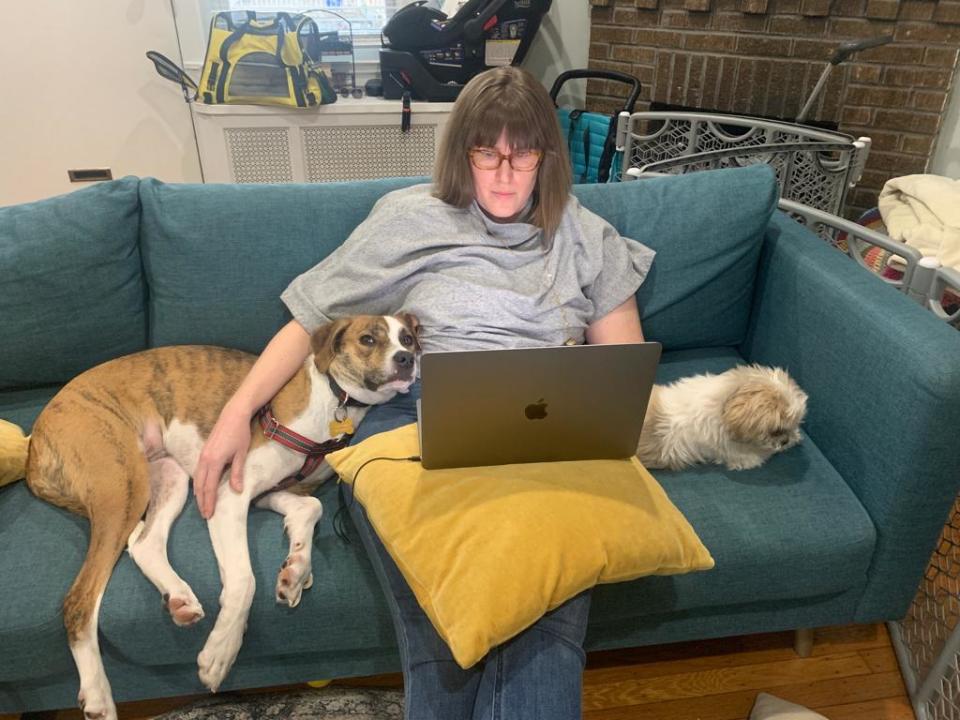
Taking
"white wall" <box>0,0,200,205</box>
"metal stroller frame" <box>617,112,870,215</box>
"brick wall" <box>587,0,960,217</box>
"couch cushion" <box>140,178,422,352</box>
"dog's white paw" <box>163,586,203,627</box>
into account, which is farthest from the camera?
"white wall" <box>0,0,200,205</box>

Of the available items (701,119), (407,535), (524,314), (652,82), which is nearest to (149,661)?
(407,535)

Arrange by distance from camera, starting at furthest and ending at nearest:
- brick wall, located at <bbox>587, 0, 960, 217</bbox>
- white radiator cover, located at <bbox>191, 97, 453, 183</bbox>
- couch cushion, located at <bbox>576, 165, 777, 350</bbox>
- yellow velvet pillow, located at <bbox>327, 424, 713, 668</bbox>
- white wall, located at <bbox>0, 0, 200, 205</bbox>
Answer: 1. white wall, located at <bbox>0, 0, 200, 205</bbox>
2. white radiator cover, located at <bbox>191, 97, 453, 183</bbox>
3. brick wall, located at <bbox>587, 0, 960, 217</bbox>
4. couch cushion, located at <bbox>576, 165, 777, 350</bbox>
5. yellow velvet pillow, located at <bbox>327, 424, 713, 668</bbox>

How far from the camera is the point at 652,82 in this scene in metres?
3.48

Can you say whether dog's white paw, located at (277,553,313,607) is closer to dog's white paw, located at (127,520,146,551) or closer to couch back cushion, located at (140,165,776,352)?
dog's white paw, located at (127,520,146,551)

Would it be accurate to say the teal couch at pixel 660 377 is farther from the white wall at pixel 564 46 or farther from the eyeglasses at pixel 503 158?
the white wall at pixel 564 46

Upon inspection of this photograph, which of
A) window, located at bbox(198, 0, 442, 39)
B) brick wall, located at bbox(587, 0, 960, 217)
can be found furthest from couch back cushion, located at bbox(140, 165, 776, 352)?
window, located at bbox(198, 0, 442, 39)

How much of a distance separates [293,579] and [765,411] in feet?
3.24

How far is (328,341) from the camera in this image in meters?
1.45

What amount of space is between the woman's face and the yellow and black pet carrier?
1.98m

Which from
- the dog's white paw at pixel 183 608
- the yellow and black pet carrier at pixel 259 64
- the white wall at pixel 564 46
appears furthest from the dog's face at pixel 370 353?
the white wall at pixel 564 46

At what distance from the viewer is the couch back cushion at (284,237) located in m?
1.68

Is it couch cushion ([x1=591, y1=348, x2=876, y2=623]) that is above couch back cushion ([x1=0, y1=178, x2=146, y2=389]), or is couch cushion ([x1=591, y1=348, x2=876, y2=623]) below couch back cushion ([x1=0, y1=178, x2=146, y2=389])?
below

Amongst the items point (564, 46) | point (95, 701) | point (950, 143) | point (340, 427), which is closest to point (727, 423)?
point (340, 427)

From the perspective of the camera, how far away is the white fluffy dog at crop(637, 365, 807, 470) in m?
1.48
